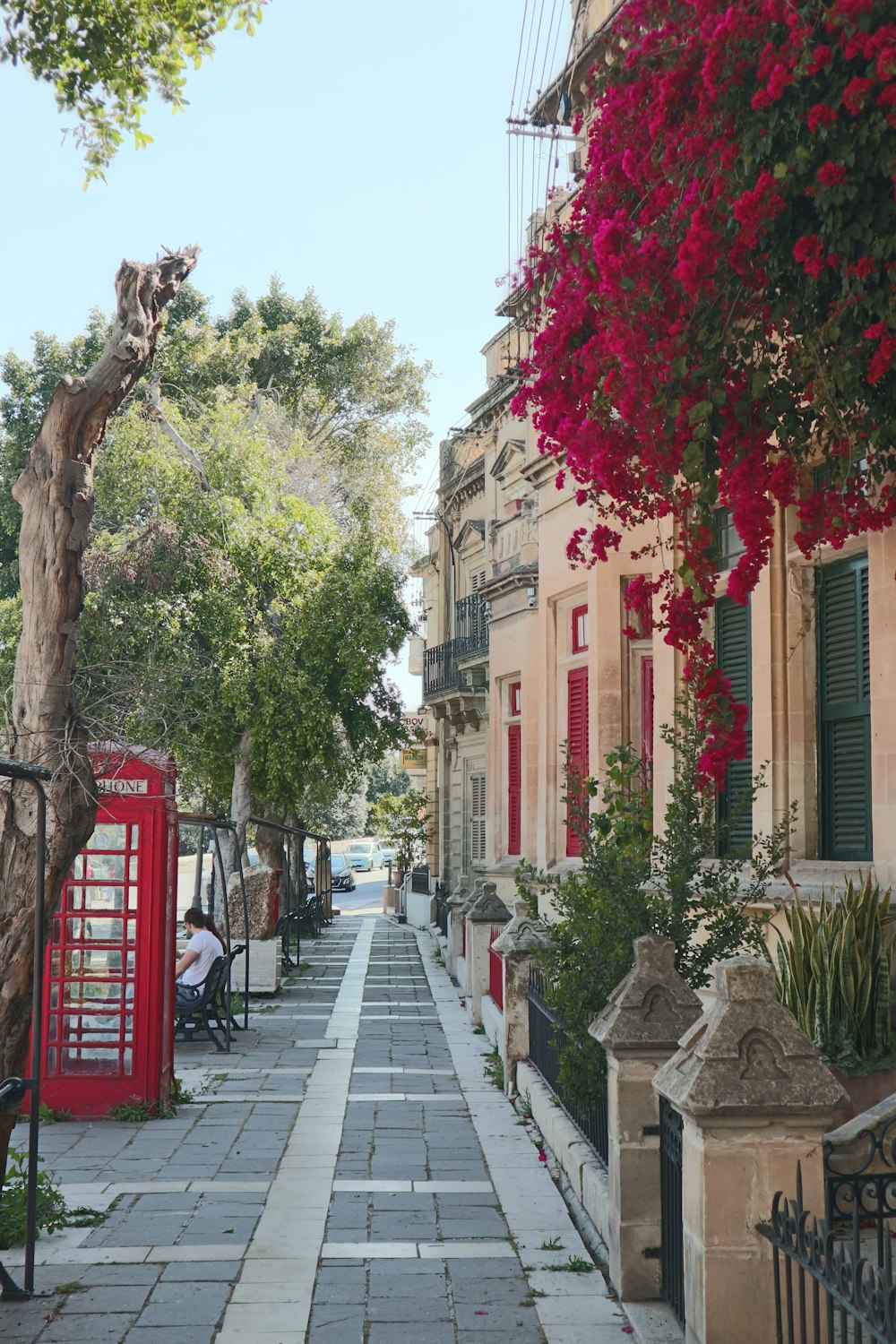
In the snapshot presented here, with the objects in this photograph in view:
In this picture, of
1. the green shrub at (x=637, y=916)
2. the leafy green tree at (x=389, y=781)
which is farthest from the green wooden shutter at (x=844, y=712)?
the leafy green tree at (x=389, y=781)

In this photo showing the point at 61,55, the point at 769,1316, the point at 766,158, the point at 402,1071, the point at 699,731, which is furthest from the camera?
the point at 402,1071

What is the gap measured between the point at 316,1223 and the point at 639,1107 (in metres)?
2.40

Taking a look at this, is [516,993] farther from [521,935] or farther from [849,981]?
[849,981]

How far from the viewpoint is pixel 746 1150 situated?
4734 mm

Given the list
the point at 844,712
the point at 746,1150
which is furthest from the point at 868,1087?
the point at 844,712

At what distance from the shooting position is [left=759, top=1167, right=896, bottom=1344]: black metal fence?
3.23m

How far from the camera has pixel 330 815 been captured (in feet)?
246

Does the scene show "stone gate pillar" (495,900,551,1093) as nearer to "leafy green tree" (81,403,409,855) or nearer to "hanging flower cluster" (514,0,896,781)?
"hanging flower cluster" (514,0,896,781)

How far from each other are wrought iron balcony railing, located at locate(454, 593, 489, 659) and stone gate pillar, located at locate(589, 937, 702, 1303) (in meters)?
21.4

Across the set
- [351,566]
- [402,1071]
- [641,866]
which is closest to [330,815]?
[351,566]

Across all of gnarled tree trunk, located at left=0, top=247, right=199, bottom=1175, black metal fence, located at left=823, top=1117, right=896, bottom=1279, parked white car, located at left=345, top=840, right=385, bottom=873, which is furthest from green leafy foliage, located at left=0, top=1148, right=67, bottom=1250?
parked white car, located at left=345, top=840, right=385, bottom=873

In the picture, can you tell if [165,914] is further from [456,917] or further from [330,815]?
[330,815]

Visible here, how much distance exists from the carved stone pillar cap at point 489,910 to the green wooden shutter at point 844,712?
292 inches

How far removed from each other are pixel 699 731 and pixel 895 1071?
79.9 inches
